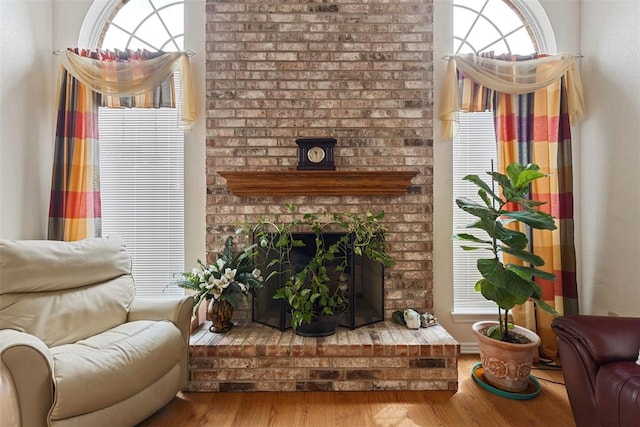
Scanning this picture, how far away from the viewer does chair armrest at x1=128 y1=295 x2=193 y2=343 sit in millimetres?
1791

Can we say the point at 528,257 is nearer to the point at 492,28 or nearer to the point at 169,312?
the point at 492,28

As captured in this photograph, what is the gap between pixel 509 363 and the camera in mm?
1846

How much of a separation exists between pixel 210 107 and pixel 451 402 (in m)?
2.56

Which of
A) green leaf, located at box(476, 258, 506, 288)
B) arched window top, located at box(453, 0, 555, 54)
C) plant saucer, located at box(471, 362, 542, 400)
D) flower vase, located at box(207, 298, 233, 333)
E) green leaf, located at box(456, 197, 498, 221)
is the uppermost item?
arched window top, located at box(453, 0, 555, 54)

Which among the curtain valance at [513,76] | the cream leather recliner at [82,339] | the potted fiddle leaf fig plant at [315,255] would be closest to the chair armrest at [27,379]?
the cream leather recliner at [82,339]

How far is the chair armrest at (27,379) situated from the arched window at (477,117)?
253 centimetres

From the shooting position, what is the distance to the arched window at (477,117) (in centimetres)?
250

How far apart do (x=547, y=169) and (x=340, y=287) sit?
5.82ft

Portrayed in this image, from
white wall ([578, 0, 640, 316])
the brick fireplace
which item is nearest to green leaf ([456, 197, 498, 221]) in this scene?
the brick fireplace

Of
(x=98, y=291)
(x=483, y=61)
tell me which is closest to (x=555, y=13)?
(x=483, y=61)

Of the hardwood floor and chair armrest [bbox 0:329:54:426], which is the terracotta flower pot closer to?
the hardwood floor

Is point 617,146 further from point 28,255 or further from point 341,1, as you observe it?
point 28,255

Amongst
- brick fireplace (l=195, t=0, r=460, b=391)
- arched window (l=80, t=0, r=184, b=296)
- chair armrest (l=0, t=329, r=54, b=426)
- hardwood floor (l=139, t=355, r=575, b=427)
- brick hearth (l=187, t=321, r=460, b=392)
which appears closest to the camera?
chair armrest (l=0, t=329, r=54, b=426)

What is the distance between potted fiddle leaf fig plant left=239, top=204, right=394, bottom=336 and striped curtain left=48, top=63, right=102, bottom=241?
120 cm
